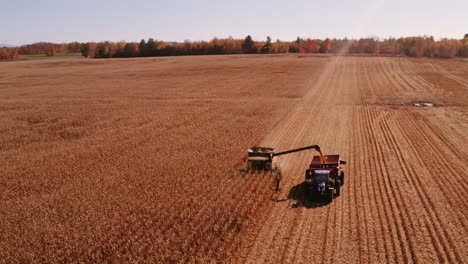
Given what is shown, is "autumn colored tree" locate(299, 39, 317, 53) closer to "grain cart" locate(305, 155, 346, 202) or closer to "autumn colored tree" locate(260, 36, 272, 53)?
"autumn colored tree" locate(260, 36, 272, 53)

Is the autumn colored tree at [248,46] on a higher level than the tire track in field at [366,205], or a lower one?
higher

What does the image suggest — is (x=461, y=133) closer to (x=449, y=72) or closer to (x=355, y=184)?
(x=355, y=184)

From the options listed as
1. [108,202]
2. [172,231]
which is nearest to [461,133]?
[172,231]

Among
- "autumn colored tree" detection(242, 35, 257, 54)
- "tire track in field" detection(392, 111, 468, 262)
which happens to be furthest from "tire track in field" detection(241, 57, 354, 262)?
"autumn colored tree" detection(242, 35, 257, 54)

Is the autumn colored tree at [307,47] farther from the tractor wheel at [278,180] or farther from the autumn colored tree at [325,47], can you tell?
the tractor wheel at [278,180]

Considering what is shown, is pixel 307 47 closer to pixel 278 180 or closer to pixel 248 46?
pixel 248 46

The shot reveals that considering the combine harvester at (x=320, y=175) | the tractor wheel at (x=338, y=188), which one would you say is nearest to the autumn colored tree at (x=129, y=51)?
the combine harvester at (x=320, y=175)
